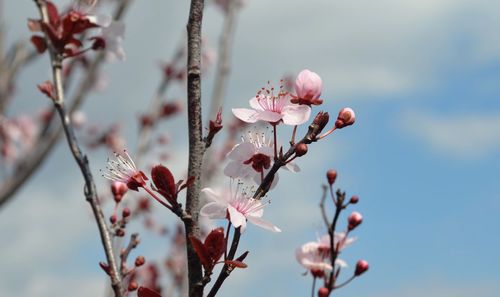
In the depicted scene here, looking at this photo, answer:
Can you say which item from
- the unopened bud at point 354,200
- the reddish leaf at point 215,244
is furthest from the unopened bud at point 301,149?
the unopened bud at point 354,200

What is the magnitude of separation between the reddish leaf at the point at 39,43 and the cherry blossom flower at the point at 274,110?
3.00 feet

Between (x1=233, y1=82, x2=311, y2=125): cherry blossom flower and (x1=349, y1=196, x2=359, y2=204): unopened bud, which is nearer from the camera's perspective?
(x1=233, y1=82, x2=311, y2=125): cherry blossom flower

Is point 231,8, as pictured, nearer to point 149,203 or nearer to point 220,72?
point 220,72

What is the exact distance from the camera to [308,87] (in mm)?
1366

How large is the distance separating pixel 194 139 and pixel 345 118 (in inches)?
14.6

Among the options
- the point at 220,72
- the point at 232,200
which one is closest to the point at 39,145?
the point at 220,72

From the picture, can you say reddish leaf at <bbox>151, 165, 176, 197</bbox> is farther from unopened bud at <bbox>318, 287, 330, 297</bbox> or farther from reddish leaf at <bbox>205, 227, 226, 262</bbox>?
unopened bud at <bbox>318, 287, 330, 297</bbox>

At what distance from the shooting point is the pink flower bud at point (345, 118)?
1.38 meters

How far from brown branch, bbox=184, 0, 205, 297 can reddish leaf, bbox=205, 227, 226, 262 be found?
1.2 inches

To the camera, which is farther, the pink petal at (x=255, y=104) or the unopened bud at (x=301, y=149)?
the pink petal at (x=255, y=104)

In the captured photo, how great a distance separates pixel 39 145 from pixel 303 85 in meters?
2.97

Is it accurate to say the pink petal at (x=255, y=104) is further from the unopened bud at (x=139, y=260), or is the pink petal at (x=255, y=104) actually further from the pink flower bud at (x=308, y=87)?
the unopened bud at (x=139, y=260)

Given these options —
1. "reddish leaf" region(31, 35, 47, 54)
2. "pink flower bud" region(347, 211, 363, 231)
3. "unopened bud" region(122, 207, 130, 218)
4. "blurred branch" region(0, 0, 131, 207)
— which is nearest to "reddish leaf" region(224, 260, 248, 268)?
"unopened bud" region(122, 207, 130, 218)

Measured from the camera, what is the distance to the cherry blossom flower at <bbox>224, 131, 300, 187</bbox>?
1359 mm
